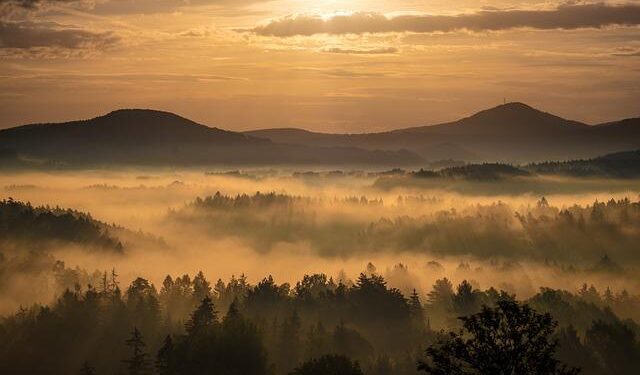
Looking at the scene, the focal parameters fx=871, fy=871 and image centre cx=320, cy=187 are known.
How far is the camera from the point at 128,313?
7298 inches

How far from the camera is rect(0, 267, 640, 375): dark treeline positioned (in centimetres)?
12800

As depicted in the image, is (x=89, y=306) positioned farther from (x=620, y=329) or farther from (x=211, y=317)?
(x=620, y=329)

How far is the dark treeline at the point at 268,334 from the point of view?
420ft

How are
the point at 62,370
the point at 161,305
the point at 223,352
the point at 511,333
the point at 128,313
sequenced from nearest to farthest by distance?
the point at 511,333, the point at 223,352, the point at 62,370, the point at 128,313, the point at 161,305

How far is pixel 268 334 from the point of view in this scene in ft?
520

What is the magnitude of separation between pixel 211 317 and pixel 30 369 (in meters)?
38.1

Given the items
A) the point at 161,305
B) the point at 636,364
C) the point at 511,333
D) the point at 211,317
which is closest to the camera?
the point at 511,333

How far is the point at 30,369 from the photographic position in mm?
164500

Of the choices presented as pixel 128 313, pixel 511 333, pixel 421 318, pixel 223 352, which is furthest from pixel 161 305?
pixel 511 333

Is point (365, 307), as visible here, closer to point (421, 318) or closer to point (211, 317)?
point (421, 318)

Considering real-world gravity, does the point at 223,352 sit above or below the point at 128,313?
above

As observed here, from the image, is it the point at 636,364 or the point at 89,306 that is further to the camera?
the point at 89,306

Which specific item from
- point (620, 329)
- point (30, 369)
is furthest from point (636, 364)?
point (30, 369)

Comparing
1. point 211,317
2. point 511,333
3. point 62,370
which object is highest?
point 511,333
